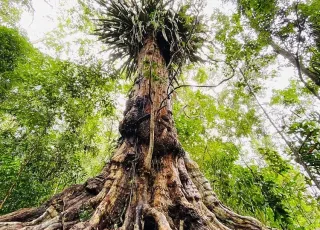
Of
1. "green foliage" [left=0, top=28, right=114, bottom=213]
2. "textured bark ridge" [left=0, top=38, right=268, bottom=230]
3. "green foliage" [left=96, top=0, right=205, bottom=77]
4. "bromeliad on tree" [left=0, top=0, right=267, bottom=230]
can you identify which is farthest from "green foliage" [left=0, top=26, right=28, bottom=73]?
"textured bark ridge" [left=0, top=38, right=268, bottom=230]

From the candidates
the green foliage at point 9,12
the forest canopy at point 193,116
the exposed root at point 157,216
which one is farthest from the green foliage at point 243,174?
the green foliage at point 9,12

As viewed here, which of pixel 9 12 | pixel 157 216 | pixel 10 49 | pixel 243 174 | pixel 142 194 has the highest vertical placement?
pixel 9 12

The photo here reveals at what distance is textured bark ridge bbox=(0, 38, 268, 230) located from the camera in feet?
7.38

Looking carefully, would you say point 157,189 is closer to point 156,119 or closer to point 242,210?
point 156,119

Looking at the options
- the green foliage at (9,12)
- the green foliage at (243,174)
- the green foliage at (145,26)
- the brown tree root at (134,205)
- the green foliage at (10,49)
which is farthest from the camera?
the green foliage at (9,12)

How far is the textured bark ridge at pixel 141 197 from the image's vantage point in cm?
225

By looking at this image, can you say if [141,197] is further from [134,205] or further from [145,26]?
[145,26]

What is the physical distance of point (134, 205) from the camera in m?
2.46

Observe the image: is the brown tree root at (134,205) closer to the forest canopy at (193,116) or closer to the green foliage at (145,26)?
the forest canopy at (193,116)

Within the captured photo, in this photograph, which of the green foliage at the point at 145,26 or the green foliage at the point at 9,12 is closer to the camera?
the green foliage at the point at 145,26

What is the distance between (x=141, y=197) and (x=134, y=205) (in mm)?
118

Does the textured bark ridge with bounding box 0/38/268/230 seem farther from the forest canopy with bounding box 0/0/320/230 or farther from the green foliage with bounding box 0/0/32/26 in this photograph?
the green foliage with bounding box 0/0/32/26

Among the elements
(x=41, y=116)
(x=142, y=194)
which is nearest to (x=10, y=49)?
(x=41, y=116)

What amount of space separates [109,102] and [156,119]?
9.81ft
